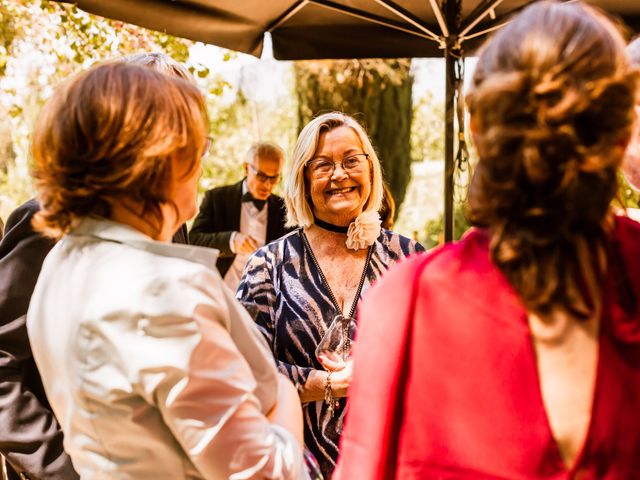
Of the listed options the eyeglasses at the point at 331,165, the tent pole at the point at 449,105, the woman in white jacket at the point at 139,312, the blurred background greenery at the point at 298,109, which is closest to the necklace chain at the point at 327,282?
the eyeglasses at the point at 331,165

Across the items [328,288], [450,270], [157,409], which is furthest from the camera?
[328,288]

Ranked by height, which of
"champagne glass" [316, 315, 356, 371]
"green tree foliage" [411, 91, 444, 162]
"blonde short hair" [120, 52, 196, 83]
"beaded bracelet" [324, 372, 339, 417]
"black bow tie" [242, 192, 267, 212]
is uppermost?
"green tree foliage" [411, 91, 444, 162]

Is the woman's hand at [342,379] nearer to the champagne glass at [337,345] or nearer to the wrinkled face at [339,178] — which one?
the champagne glass at [337,345]

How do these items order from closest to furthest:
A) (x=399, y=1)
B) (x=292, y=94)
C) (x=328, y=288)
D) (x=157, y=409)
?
(x=157, y=409) → (x=328, y=288) → (x=399, y=1) → (x=292, y=94)

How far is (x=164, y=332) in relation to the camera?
1270 mm

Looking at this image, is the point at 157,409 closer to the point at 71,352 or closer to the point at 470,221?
the point at 71,352

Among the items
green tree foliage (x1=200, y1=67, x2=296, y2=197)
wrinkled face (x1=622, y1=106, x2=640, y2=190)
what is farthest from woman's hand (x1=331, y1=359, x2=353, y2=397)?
green tree foliage (x1=200, y1=67, x2=296, y2=197)

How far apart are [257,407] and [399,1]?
3.36m

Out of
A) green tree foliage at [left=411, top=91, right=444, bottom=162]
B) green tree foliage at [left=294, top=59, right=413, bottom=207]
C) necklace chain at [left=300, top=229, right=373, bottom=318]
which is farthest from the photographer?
green tree foliage at [left=411, top=91, right=444, bottom=162]

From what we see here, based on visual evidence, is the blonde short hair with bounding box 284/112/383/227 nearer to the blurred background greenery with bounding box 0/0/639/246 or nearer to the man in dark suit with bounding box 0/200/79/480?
the man in dark suit with bounding box 0/200/79/480

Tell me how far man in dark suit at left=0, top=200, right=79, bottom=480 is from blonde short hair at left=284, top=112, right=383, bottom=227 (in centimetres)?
96

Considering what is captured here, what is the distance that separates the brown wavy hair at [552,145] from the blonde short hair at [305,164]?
1.59 meters

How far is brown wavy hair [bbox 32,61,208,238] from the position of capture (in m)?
→ 1.34

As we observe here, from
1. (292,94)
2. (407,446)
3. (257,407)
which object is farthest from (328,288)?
(292,94)
